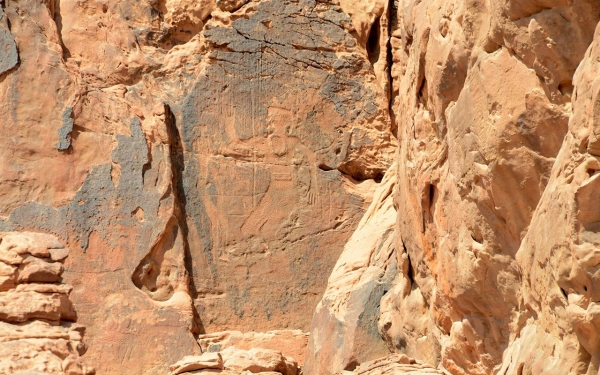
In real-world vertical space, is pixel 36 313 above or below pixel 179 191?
below

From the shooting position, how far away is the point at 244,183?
1146cm

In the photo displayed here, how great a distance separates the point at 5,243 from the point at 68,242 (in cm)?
340

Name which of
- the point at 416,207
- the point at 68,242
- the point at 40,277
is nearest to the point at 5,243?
the point at 40,277

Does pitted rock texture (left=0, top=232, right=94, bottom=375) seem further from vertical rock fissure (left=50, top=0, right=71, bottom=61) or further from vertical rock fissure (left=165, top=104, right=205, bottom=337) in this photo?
vertical rock fissure (left=50, top=0, right=71, bottom=61)

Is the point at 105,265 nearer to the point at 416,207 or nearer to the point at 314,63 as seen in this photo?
the point at 314,63

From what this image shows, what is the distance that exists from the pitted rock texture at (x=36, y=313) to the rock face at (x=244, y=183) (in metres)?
0.03

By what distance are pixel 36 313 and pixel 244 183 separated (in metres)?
4.63

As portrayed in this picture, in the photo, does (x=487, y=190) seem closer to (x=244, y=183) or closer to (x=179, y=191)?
(x=244, y=183)

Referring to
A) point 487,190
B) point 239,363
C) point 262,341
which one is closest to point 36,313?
point 239,363

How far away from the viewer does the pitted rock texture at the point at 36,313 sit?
661 cm

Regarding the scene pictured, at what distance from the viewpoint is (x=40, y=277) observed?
7203 mm

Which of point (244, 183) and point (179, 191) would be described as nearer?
point (179, 191)

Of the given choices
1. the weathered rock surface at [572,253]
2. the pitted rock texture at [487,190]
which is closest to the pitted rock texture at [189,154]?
the pitted rock texture at [487,190]

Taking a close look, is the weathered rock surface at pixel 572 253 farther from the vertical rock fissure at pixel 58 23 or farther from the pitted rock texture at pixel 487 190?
the vertical rock fissure at pixel 58 23
